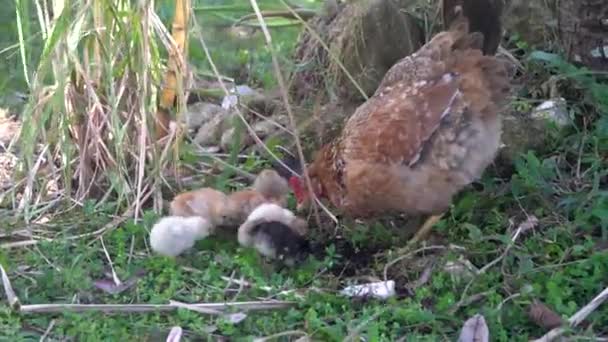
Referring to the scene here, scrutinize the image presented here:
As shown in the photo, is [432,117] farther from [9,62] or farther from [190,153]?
[9,62]

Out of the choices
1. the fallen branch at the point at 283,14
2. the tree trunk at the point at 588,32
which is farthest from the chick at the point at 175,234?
the tree trunk at the point at 588,32

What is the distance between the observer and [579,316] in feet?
10.1

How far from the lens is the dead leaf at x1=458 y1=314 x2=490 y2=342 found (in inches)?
119

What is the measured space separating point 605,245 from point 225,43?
238cm

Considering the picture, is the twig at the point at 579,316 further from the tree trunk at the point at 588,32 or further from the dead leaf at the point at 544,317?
the tree trunk at the point at 588,32

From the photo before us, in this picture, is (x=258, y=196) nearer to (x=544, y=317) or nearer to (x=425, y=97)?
(x=425, y=97)

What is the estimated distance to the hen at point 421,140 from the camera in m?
3.67

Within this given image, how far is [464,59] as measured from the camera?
3.90 m

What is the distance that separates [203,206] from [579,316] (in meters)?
1.32

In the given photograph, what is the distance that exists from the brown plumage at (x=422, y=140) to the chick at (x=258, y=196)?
9cm

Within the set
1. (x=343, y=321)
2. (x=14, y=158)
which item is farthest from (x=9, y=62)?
(x=343, y=321)

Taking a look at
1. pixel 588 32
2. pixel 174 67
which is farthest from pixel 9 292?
pixel 588 32

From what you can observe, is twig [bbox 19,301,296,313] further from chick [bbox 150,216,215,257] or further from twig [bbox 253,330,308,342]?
chick [bbox 150,216,215,257]

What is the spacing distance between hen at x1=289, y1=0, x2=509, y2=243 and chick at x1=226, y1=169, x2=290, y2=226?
0.22ft
